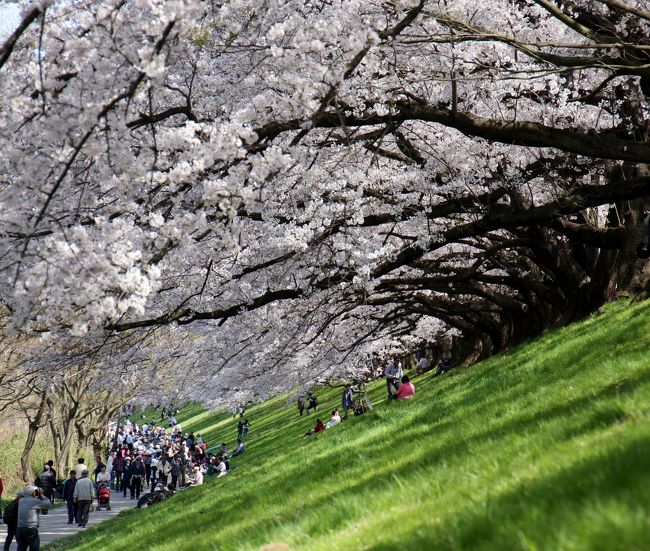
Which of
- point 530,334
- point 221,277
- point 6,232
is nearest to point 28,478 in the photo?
point 530,334

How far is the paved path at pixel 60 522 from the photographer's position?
71.0 feet

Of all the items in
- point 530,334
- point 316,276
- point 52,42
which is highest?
Answer: point 52,42

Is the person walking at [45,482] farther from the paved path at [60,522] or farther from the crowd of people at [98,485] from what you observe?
the paved path at [60,522]

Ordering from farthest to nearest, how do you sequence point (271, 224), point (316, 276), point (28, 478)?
point (28, 478), point (316, 276), point (271, 224)

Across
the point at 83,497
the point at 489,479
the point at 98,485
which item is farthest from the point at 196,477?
the point at 489,479

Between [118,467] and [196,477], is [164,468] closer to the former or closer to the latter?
[196,477]

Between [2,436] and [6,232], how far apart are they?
3873 cm

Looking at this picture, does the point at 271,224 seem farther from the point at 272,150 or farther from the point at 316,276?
the point at 272,150

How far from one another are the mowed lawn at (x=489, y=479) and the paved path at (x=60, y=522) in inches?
448

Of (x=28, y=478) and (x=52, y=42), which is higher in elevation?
(x=52, y=42)

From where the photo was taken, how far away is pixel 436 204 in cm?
1319

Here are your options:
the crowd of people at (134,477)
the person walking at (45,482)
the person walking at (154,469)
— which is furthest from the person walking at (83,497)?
the person walking at (154,469)

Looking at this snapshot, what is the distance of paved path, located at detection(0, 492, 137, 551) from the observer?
71.0ft

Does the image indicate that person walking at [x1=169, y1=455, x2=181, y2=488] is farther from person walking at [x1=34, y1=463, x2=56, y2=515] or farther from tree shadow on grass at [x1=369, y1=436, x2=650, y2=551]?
tree shadow on grass at [x1=369, y1=436, x2=650, y2=551]
